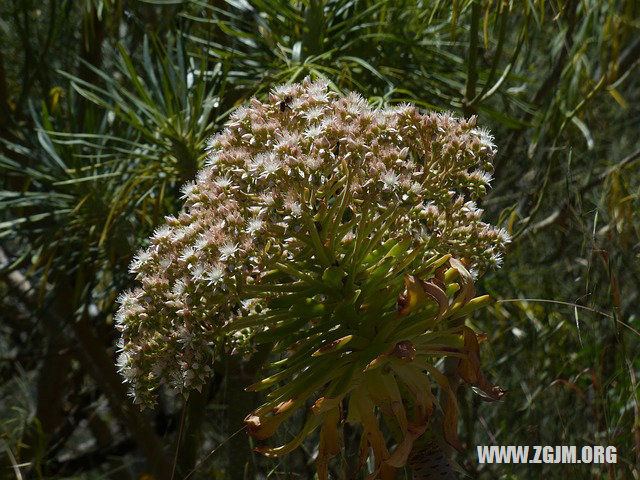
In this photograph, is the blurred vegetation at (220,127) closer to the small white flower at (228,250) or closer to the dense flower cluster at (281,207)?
the dense flower cluster at (281,207)

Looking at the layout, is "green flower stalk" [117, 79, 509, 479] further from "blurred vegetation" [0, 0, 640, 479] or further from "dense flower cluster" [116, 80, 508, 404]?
"blurred vegetation" [0, 0, 640, 479]

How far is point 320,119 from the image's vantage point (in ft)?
2.92

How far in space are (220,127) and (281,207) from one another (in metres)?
0.80

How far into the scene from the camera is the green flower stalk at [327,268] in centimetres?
83

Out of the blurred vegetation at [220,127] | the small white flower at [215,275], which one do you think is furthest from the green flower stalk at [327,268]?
the blurred vegetation at [220,127]

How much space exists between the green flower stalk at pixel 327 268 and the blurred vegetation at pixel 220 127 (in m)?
0.27

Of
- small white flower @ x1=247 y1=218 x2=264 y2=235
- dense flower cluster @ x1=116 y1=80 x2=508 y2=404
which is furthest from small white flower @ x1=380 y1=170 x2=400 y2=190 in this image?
small white flower @ x1=247 y1=218 x2=264 y2=235

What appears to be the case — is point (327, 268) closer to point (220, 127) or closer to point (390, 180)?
point (390, 180)

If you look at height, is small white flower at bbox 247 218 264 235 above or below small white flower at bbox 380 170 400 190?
below

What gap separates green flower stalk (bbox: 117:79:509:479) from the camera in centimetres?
83

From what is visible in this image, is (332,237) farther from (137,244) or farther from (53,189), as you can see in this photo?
(53,189)

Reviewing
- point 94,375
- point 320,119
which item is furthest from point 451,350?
point 94,375

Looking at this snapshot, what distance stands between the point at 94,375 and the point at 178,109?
910 mm

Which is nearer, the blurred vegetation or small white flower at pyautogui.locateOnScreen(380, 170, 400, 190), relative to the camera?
small white flower at pyautogui.locateOnScreen(380, 170, 400, 190)
